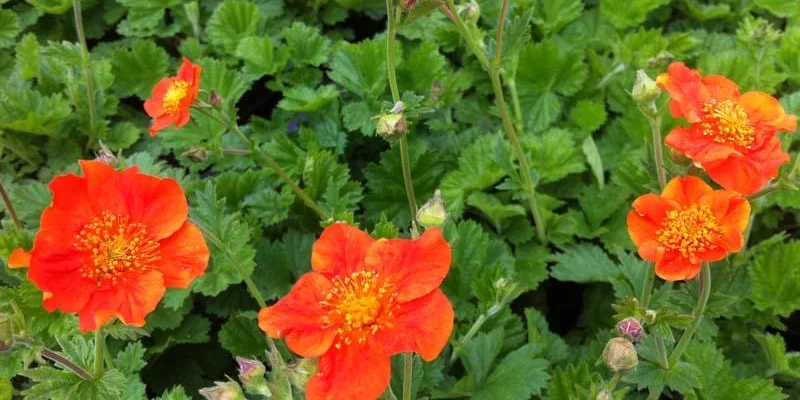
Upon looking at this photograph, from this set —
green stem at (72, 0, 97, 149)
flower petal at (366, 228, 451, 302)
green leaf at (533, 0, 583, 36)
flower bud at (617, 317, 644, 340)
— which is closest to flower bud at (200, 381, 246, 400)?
flower petal at (366, 228, 451, 302)

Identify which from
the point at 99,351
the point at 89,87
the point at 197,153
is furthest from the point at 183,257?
the point at 89,87

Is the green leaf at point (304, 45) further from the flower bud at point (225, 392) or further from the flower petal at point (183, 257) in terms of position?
the flower bud at point (225, 392)

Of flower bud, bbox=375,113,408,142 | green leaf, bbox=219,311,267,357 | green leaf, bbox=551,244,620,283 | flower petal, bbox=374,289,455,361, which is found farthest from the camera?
green leaf, bbox=551,244,620,283

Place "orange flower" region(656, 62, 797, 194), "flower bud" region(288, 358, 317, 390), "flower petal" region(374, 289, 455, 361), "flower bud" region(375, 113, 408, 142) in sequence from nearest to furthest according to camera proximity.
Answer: "flower petal" region(374, 289, 455, 361)
"flower bud" region(288, 358, 317, 390)
"orange flower" region(656, 62, 797, 194)
"flower bud" region(375, 113, 408, 142)

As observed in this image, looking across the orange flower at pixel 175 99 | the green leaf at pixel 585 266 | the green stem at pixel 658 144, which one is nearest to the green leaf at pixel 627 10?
the green leaf at pixel 585 266

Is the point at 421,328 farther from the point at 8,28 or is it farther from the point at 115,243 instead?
the point at 8,28

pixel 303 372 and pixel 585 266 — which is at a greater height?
pixel 303 372

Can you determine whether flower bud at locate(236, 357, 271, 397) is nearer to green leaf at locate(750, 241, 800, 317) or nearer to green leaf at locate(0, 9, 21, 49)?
green leaf at locate(750, 241, 800, 317)
